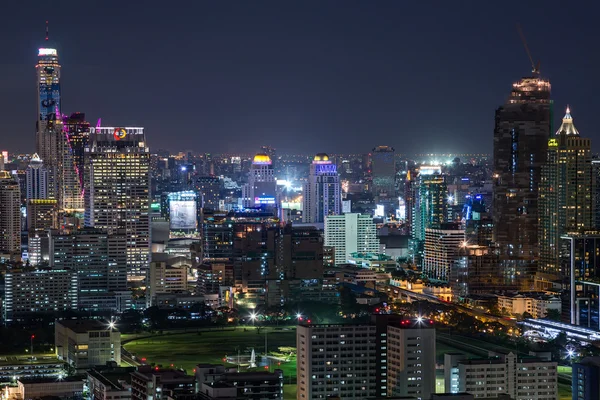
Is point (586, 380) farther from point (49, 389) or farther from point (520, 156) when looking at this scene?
point (520, 156)

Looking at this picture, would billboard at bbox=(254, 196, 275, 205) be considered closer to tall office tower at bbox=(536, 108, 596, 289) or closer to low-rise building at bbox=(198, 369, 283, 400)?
tall office tower at bbox=(536, 108, 596, 289)

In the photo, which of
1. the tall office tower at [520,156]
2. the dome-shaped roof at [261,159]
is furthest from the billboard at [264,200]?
the tall office tower at [520,156]

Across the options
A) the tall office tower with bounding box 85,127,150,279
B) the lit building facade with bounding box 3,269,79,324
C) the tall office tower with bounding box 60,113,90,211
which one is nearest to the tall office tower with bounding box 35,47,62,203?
the tall office tower with bounding box 60,113,90,211

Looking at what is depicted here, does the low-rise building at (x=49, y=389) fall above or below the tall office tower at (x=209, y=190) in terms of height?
below

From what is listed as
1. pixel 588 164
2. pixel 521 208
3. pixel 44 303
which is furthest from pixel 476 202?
pixel 44 303

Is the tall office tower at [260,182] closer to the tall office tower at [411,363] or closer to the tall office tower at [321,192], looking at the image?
the tall office tower at [321,192]
